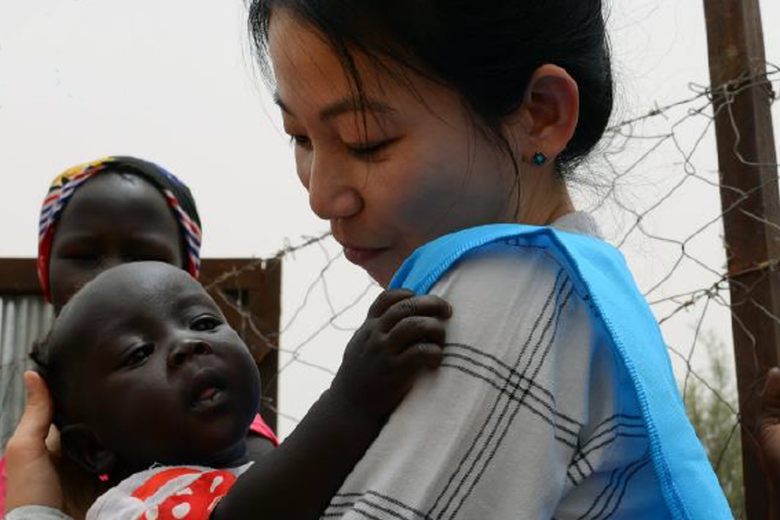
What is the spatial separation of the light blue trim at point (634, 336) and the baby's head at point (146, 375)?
14.2 inches

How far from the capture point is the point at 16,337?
9.55ft

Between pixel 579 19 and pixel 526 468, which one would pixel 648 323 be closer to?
pixel 526 468

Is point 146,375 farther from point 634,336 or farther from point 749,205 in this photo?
point 749,205

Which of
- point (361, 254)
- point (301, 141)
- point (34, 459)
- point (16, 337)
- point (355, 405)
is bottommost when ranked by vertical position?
point (16, 337)

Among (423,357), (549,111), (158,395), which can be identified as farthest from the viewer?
(158,395)

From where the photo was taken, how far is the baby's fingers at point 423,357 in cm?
80

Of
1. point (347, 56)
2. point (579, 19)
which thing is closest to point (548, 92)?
point (579, 19)

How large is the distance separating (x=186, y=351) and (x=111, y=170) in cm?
91

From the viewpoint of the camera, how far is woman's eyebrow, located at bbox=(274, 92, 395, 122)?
3.14 ft

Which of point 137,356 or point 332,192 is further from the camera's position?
point 137,356

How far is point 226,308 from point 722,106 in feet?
4.89

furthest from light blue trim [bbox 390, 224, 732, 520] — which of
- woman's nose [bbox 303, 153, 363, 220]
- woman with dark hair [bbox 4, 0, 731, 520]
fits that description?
woman's nose [bbox 303, 153, 363, 220]

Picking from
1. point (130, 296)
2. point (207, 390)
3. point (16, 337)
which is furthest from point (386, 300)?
point (16, 337)

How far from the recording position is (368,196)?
979 millimetres
